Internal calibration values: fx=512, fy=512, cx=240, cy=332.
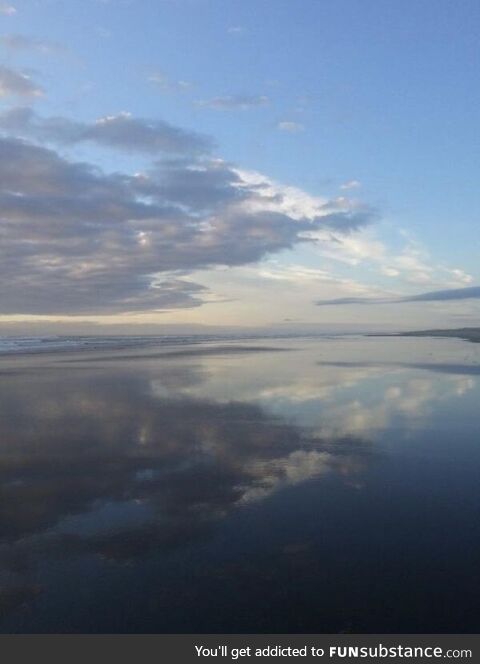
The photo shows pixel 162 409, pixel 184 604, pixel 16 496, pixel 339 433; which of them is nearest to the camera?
pixel 184 604

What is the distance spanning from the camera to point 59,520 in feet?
26.1

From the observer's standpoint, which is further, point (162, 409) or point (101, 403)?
point (101, 403)

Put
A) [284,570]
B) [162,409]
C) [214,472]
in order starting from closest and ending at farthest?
[284,570]
[214,472]
[162,409]
